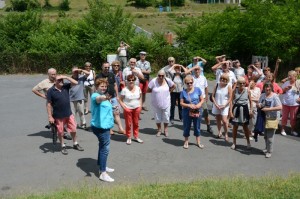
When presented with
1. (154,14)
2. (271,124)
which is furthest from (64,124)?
(154,14)

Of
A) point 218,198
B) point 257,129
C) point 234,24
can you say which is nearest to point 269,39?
point 234,24

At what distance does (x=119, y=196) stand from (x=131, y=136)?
12.3 ft

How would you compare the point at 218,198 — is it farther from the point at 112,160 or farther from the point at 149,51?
the point at 149,51

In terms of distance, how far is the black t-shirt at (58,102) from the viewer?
320 inches

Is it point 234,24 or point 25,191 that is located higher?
point 234,24

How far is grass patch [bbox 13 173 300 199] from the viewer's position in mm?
5863

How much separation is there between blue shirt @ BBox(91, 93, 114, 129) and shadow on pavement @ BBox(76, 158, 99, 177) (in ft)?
3.31

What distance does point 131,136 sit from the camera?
959 cm

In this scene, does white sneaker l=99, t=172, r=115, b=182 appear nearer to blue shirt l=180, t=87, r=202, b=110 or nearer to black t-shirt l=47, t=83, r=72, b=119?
black t-shirt l=47, t=83, r=72, b=119

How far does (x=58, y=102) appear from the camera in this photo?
8.12 meters

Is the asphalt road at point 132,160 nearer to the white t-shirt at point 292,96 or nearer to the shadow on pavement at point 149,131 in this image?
the shadow on pavement at point 149,131

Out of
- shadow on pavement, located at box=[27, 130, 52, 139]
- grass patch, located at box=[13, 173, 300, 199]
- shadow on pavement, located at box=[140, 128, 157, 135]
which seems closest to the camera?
grass patch, located at box=[13, 173, 300, 199]

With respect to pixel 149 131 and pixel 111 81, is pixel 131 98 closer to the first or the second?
pixel 111 81

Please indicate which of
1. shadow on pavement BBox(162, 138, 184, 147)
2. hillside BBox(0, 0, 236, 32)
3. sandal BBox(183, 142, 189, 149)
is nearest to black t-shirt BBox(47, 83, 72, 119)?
shadow on pavement BBox(162, 138, 184, 147)
